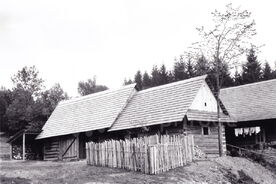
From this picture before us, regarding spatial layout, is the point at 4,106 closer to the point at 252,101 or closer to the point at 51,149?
the point at 51,149

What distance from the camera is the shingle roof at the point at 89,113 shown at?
28.8m

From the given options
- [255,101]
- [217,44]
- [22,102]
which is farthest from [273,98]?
[22,102]

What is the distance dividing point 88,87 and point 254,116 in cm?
7205

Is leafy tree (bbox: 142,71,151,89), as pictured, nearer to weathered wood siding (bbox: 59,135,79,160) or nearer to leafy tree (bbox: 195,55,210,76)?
weathered wood siding (bbox: 59,135,79,160)

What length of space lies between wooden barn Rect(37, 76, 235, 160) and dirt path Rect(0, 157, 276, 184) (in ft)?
10.2

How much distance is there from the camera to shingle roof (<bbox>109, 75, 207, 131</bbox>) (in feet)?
78.8

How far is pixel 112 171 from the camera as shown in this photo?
18312mm

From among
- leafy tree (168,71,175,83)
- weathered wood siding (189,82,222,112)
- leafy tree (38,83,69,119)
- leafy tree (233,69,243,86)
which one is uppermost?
leafy tree (168,71,175,83)

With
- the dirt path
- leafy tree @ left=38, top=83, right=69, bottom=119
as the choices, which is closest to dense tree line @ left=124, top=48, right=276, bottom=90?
leafy tree @ left=38, top=83, right=69, bottom=119

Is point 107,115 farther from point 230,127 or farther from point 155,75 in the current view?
point 155,75

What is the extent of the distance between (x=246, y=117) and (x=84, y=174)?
57.8 feet

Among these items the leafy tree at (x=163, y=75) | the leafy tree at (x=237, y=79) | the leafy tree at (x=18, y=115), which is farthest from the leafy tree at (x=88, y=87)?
the leafy tree at (x=18, y=115)

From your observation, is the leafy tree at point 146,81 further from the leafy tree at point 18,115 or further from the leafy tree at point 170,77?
the leafy tree at point 18,115

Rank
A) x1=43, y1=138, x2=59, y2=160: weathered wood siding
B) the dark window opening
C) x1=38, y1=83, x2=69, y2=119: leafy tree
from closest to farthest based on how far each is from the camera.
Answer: the dark window opening < x1=43, y1=138, x2=59, y2=160: weathered wood siding < x1=38, y1=83, x2=69, y2=119: leafy tree
